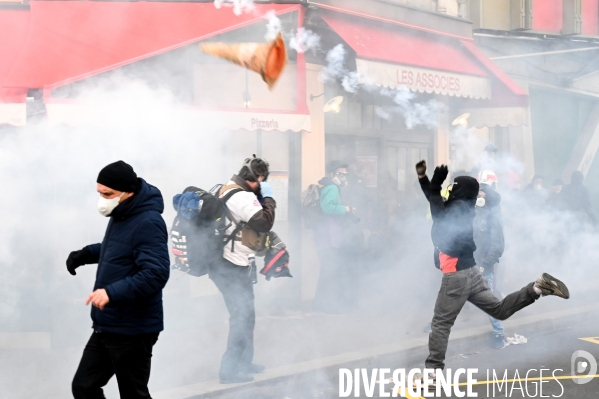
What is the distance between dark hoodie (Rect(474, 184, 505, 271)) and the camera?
643cm

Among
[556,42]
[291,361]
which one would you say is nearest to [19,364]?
[291,361]

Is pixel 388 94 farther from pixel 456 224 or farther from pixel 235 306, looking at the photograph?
pixel 235 306

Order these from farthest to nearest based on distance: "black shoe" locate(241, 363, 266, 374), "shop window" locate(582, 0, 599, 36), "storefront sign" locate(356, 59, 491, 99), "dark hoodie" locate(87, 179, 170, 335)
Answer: "shop window" locate(582, 0, 599, 36) < "storefront sign" locate(356, 59, 491, 99) < "black shoe" locate(241, 363, 266, 374) < "dark hoodie" locate(87, 179, 170, 335)

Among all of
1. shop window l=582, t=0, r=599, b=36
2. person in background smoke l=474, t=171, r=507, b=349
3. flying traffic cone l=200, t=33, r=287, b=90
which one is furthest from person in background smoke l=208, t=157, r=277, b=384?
shop window l=582, t=0, r=599, b=36

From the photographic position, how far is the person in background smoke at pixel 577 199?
10.0m

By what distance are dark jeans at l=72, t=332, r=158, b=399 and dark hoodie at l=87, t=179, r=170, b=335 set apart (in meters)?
0.06

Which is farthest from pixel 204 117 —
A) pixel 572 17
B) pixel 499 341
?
pixel 572 17

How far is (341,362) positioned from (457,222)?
1564 millimetres

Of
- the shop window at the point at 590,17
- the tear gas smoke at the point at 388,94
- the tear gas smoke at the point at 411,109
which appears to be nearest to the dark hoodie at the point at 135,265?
the tear gas smoke at the point at 388,94

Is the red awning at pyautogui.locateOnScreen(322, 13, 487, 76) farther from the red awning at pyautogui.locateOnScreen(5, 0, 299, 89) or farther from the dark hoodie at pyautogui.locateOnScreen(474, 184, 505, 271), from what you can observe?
the dark hoodie at pyautogui.locateOnScreen(474, 184, 505, 271)

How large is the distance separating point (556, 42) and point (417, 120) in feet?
13.3

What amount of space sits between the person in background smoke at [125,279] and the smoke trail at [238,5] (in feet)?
12.3

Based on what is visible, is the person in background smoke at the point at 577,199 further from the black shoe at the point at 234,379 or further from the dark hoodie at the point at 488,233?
the black shoe at the point at 234,379

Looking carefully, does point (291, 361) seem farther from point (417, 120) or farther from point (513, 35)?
point (513, 35)
